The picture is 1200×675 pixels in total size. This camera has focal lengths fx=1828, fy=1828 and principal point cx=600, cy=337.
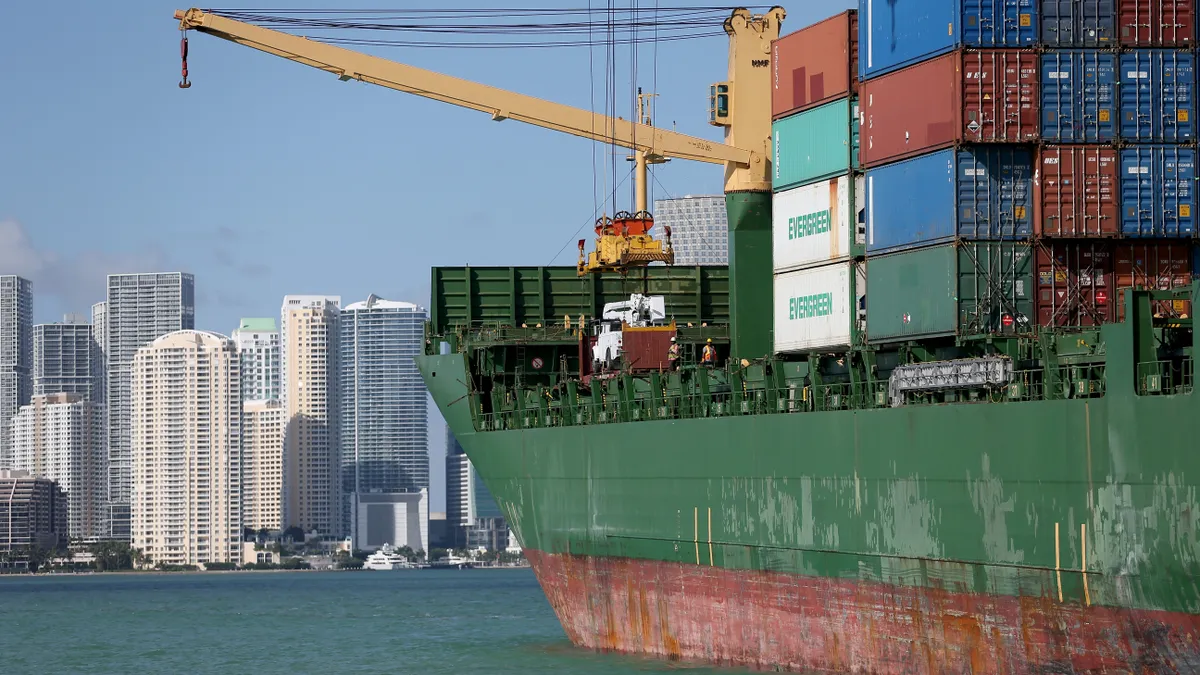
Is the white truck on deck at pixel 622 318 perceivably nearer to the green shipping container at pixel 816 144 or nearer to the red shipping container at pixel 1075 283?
the green shipping container at pixel 816 144

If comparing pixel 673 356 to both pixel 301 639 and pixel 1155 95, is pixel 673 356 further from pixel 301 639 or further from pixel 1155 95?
pixel 301 639

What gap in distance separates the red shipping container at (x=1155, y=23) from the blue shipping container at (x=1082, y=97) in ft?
1.99

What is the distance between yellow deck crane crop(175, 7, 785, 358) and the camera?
1797 inches

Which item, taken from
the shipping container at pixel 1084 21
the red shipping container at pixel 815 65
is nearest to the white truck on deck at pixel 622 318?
the red shipping container at pixel 815 65

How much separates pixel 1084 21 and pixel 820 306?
26.9 feet

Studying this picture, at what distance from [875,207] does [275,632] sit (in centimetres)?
3791

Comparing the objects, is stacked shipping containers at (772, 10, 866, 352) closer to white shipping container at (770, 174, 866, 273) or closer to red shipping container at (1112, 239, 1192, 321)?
white shipping container at (770, 174, 866, 273)

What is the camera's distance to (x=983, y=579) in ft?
97.9

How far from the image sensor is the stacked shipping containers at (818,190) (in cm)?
3709

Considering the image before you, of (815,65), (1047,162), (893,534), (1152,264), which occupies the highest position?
(815,65)

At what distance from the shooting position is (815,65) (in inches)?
1521

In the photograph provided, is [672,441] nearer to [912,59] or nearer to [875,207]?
[875,207]

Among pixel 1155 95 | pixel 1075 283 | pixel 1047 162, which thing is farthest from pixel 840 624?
pixel 1155 95


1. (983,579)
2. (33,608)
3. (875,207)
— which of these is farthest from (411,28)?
(33,608)
